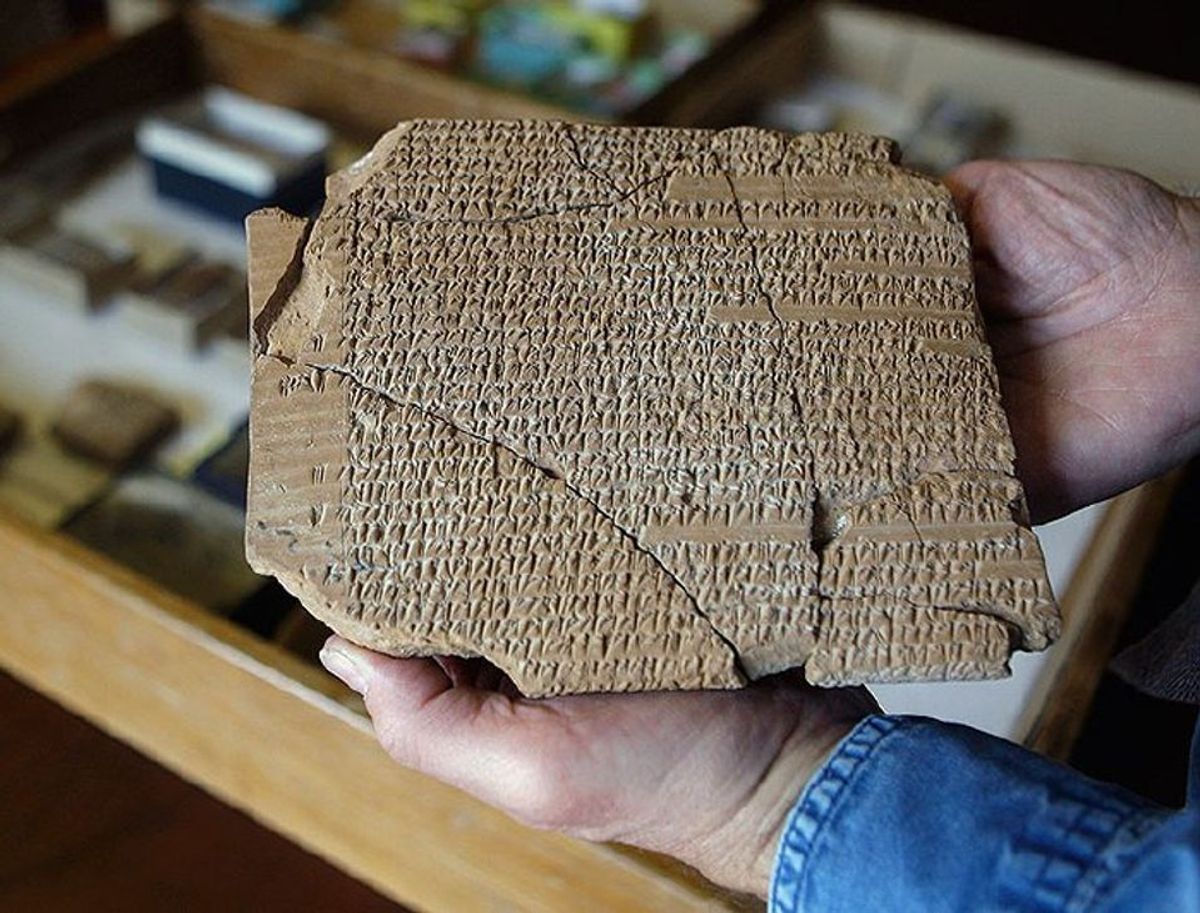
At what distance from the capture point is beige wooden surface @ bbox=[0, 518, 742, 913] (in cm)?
109

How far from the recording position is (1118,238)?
1111mm

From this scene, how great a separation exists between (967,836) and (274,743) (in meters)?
0.66

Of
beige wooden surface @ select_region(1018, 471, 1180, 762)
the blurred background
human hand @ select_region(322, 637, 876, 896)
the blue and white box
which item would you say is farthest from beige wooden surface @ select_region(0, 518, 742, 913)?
the blue and white box

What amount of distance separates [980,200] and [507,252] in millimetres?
437

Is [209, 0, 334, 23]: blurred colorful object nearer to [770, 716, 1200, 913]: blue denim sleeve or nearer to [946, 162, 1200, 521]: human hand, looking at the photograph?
[946, 162, 1200, 521]: human hand

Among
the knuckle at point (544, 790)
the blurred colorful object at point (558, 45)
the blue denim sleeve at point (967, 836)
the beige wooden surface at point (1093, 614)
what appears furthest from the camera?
the blurred colorful object at point (558, 45)

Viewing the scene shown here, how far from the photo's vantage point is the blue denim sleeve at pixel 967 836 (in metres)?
0.73

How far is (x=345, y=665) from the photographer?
35.3 inches

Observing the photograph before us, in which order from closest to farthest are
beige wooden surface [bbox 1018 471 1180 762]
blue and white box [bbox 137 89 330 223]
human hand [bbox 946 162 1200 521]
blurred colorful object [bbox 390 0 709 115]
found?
human hand [bbox 946 162 1200 521]
beige wooden surface [bbox 1018 471 1180 762]
blue and white box [bbox 137 89 330 223]
blurred colorful object [bbox 390 0 709 115]

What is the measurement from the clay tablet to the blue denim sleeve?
0.22 ft

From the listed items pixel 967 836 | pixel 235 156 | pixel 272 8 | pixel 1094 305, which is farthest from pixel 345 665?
pixel 272 8

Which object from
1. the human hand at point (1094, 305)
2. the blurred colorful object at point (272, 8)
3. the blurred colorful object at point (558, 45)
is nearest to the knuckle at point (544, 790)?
the human hand at point (1094, 305)

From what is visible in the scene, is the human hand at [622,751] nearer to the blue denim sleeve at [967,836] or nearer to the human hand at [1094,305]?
the blue denim sleeve at [967,836]

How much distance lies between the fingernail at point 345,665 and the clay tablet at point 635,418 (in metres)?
0.06
